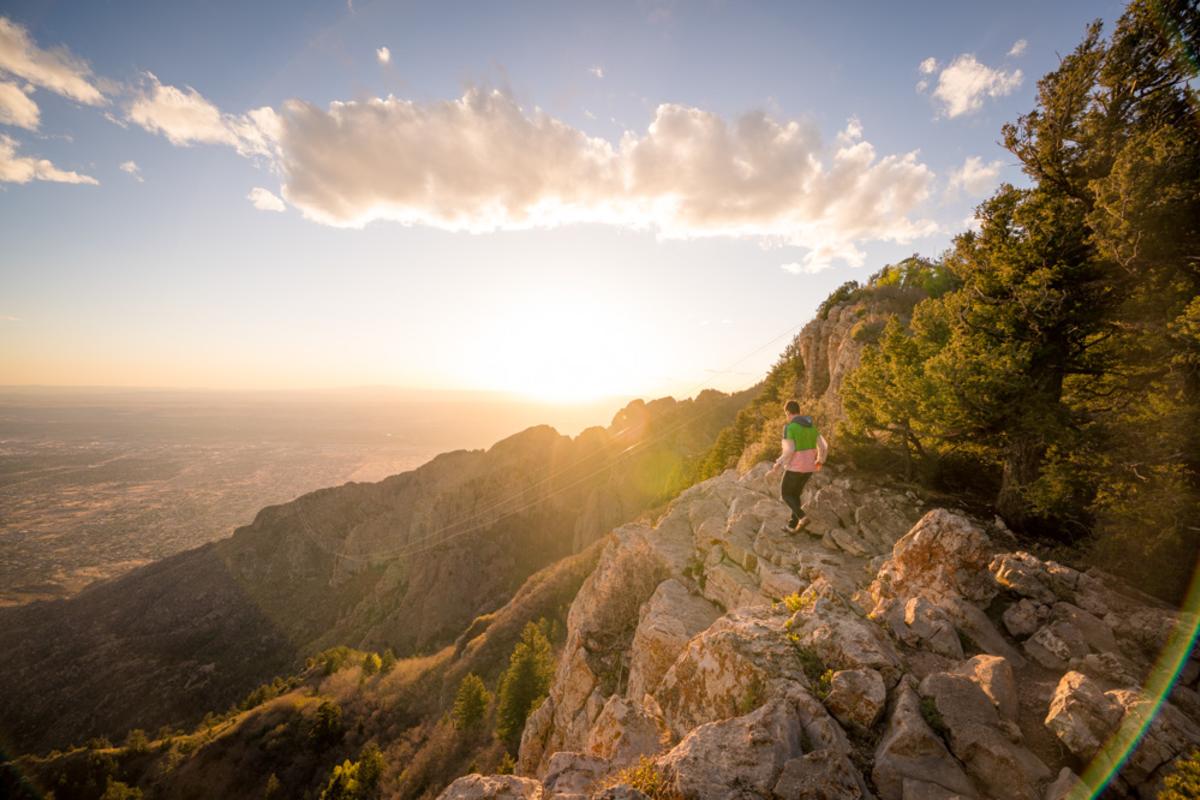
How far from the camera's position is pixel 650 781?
197 inches

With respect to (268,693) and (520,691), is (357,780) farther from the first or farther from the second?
(268,693)

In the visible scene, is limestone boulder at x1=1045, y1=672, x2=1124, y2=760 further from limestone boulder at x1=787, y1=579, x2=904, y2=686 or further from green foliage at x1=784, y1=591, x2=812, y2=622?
green foliage at x1=784, y1=591, x2=812, y2=622

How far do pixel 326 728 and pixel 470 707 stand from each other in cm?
1750

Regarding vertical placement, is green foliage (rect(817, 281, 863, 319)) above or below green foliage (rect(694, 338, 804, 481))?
above

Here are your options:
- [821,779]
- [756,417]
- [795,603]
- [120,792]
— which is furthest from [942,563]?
[120,792]

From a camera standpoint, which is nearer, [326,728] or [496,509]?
[326,728]

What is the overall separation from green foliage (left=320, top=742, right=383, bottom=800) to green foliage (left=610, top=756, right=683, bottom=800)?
40170 millimetres

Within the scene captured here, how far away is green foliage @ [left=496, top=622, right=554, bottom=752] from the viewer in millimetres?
30203

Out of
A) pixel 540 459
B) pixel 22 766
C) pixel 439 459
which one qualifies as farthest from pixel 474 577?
pixel 22 766

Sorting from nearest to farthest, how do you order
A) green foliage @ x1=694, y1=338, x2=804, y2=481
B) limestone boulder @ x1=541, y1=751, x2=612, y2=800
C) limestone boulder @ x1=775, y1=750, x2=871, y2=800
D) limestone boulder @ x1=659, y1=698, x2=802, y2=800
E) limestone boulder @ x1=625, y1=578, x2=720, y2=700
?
1. limestone boulder @ x1=775, y1=750, x2=871, y2=800
2. limestone boulder @ x1=659, y1=698, x2=802, y2=800
3. limestone boulder @ x1=541, y1=751, x2=612, y2=800
4. limestone boulder @ x1=625, y1=578, x2=720, y2=700
5. green foliage @ x1=694, y1=338, x2=804, y2=481

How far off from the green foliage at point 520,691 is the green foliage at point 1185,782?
1255 inches

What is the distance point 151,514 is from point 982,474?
286598mm

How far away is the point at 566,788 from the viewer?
5.64 meters

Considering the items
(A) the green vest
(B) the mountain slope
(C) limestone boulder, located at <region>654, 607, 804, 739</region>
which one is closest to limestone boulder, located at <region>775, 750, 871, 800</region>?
(C) limestone boulder, located at <region>654, 607, 804, 739</region>
